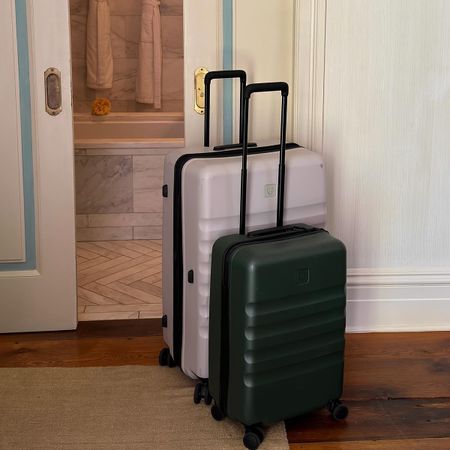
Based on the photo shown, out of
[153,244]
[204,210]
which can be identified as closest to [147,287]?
[153,244]

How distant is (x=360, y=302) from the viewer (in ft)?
10.5

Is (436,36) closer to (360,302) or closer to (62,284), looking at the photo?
(360,302)

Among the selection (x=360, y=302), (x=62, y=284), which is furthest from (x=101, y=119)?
(x=360, y=302)

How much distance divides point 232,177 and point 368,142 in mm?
821

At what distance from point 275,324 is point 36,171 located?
4.14 feet

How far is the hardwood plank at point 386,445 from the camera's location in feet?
7.63

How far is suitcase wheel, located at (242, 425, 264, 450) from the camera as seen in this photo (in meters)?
2.29

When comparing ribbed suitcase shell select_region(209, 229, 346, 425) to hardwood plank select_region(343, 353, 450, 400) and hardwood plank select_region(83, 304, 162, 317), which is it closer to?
hardwood plank select_region(343, 353, 450, 400)

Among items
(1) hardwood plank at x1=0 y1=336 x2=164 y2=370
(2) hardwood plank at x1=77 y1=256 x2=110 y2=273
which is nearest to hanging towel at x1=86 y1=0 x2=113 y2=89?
(2) hardwood plank at x1=77 y1=256 x2=110 y2=273

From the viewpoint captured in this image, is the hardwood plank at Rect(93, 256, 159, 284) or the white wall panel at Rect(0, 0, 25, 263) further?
the hardwood plank at Rect(93, 256, 159, 284)

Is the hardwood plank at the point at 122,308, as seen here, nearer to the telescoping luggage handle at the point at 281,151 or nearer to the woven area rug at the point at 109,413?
the woven area rug at the point at 109,413

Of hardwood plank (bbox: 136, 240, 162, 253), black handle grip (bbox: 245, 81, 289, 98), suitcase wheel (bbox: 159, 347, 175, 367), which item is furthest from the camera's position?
hardwood plank (bbox: 136, 240, 162, 253)

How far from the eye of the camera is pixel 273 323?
228 cm

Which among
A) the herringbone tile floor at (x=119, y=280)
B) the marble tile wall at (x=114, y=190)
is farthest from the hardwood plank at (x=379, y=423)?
the marble tile wall at (x=114, y=190)
